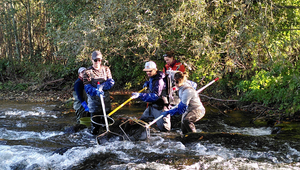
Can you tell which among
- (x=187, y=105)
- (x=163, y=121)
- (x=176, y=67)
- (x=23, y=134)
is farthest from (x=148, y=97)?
(x=23, y=134)

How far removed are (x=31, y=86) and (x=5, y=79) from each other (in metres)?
4.02

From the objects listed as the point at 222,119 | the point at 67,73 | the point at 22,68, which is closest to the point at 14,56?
the point at 22,68

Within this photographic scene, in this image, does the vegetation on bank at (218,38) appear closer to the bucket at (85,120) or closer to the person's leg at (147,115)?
the person's leg at (147,115)

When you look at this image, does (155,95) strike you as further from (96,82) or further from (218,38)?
(218,38)

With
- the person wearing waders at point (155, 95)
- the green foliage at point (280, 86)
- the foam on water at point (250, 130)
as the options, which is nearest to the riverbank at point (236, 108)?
the foam on water at point (250, 130)

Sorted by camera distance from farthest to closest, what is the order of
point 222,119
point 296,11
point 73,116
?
point 73,116 → point 222,119 → point 296,11

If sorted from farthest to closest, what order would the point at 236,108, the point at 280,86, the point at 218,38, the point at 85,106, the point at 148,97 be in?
the point at 236,108, the point at 218,38, the point at 280,86, the point at 85,106, the point at 148,97

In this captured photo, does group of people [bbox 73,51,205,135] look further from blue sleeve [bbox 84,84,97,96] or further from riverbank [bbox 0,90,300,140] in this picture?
riverbank [bbox 0,90,300,140]

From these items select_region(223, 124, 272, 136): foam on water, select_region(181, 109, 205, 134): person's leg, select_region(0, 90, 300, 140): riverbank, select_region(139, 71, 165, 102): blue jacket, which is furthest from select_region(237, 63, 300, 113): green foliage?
select_region(139, 71, 165, 102): blue jacket

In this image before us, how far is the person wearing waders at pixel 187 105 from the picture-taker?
599 cm

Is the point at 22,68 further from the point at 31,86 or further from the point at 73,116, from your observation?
the point at 73,116

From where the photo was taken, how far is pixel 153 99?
22.0 feet

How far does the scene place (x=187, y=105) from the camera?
5.98 m

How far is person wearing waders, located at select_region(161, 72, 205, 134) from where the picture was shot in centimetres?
599
